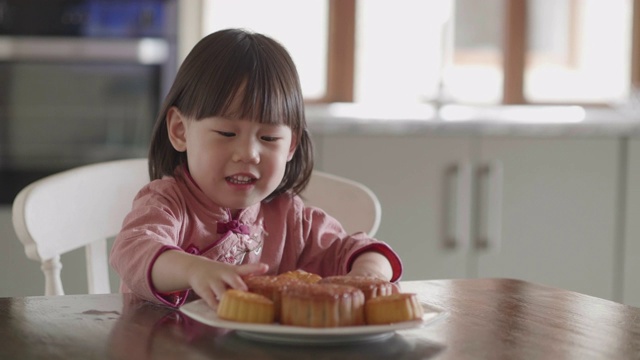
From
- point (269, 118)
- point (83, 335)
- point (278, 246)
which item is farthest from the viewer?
point (278, 246)

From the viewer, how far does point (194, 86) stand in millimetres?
1294

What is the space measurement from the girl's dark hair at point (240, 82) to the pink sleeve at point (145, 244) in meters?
0.14

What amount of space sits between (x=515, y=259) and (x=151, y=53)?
1171 millimetres

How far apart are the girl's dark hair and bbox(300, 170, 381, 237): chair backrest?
284 millimetres

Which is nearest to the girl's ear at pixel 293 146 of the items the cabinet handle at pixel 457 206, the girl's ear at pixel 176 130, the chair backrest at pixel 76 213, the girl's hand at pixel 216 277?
the girl's ear at pixel 176 130

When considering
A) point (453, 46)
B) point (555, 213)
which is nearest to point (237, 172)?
point (555, 213)

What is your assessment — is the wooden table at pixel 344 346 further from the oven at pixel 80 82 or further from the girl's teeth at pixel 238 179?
the oven at pixel 80 82

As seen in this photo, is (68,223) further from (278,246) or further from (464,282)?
(464,282)

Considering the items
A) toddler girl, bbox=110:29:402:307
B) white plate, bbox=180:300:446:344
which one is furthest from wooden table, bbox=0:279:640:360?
→ toddler girl, bbox=110:29:402:307

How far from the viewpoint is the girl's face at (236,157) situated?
1.24 m

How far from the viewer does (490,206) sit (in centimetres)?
293

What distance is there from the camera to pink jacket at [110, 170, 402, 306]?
109 cm

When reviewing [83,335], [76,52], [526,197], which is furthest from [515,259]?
[83,335]

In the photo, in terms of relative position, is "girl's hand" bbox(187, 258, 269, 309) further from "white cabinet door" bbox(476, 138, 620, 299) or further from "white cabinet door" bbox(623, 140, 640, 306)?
"white cabinet door" bbox(623, 140, 640, 306)
